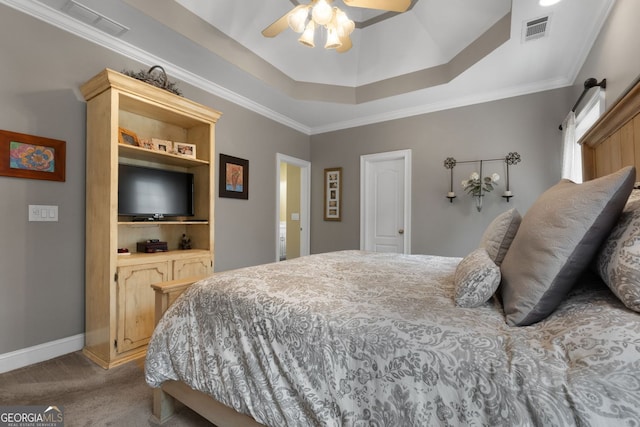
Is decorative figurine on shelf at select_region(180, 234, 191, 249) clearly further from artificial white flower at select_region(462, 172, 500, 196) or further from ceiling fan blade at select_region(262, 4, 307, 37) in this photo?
artificial white flower at select_region(462, 172, 500, 196)

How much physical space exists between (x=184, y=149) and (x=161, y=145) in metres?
0.22

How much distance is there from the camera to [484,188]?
3.49 meters

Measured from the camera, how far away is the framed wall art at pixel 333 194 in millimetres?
4727

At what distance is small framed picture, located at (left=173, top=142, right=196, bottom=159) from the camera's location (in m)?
2.78

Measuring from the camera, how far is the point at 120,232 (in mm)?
2578

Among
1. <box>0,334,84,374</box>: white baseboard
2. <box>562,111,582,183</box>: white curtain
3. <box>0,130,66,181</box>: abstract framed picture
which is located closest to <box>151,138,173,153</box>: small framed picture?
<box>0,130,66,181</box>: abstract framed picture

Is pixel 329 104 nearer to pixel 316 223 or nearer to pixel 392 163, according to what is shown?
pixel 392 163

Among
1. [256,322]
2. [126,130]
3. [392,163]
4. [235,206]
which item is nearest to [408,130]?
[392,163]

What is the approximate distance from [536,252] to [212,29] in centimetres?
317

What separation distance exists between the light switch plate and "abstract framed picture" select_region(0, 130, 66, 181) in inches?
8.6

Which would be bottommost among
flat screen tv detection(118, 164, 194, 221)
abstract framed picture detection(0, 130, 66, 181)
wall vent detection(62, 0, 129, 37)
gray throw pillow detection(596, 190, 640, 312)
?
gray throw pillow detection(596, 190, 640, 312)

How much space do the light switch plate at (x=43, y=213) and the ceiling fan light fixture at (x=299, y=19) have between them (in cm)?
231

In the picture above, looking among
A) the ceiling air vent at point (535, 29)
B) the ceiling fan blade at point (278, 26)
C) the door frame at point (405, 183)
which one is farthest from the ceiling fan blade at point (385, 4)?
the door frame at point (405, 183)

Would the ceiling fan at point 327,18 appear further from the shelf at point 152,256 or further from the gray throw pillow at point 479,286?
the shelf at point 152,256
